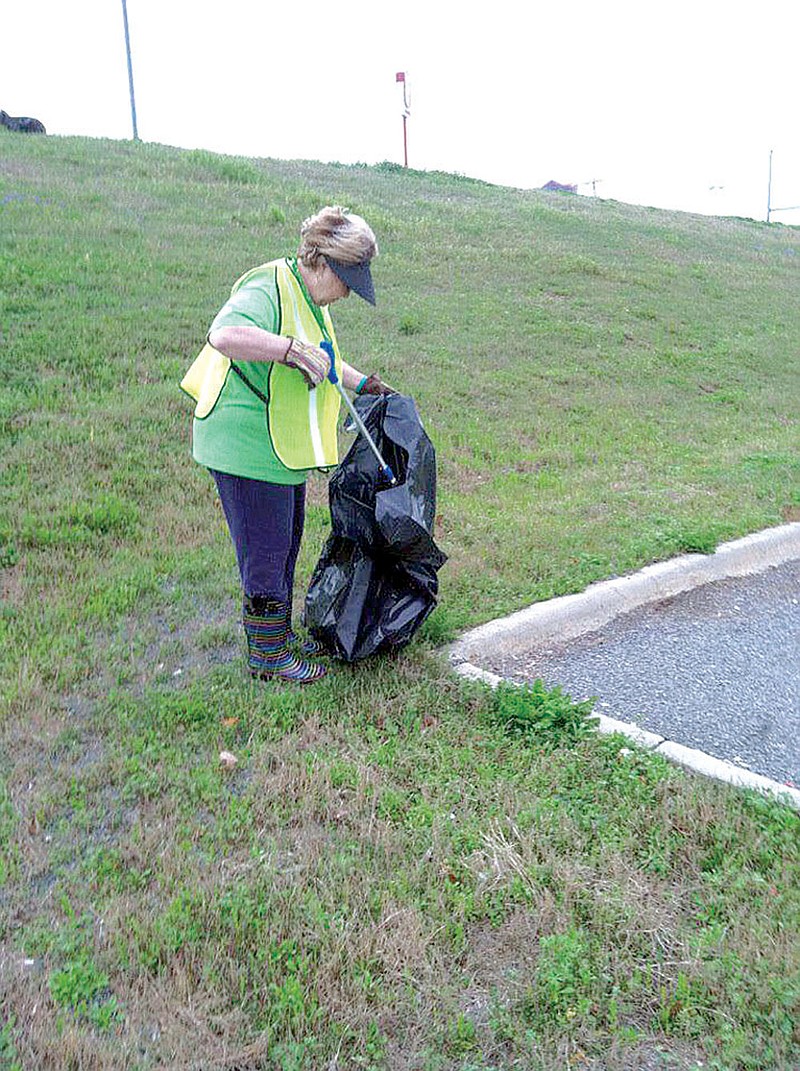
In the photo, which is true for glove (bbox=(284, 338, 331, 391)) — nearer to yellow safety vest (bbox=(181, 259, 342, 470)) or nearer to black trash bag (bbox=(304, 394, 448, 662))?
yellow safety vest (bbox=(181, 259, 342, 470))

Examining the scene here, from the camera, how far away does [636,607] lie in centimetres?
489

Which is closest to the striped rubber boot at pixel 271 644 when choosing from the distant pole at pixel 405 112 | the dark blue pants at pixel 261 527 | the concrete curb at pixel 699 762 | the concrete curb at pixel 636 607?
the dark blue pants at pixel 261 527

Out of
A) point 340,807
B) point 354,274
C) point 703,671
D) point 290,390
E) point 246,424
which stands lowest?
point 703,671

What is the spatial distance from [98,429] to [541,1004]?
494cm

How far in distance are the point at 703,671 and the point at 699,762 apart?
3.35 ft

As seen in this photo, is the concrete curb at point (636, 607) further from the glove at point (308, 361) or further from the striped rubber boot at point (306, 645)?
the glove at point (308, 361)

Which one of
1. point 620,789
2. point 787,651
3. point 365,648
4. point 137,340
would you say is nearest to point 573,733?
point 620,789

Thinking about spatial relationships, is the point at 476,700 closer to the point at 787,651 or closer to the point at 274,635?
the point at 274,635

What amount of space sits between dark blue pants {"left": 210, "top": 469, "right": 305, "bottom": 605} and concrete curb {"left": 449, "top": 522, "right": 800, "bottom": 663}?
2.92 ft

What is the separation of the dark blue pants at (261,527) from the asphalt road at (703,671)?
109 cm

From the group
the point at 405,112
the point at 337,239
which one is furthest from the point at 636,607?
the point at 405,112

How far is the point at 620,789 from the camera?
120 inches

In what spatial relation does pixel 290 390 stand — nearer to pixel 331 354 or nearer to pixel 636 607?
pixel 331 354

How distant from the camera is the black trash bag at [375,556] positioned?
372 centimetres
